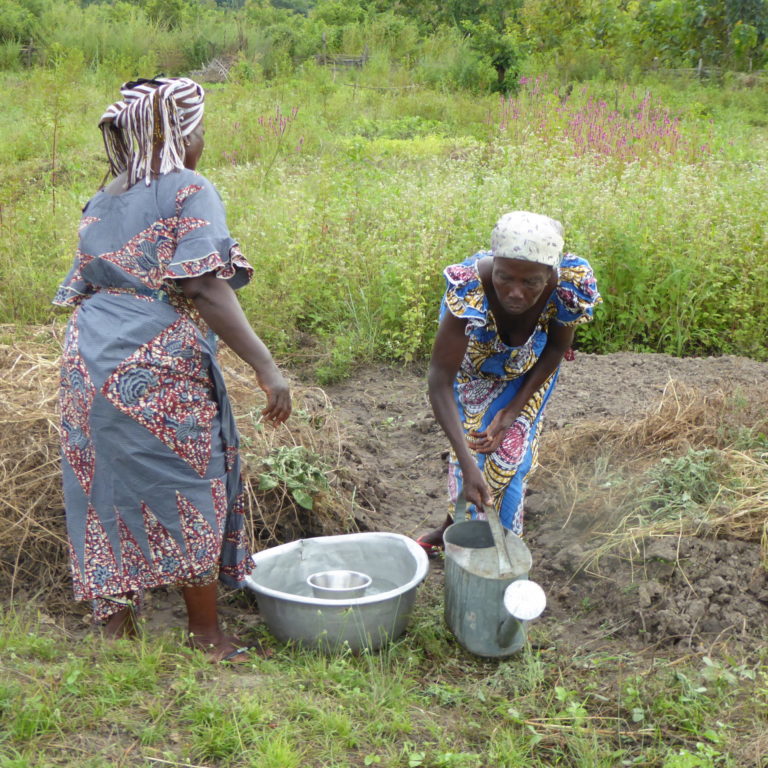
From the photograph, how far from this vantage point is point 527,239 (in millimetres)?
2443

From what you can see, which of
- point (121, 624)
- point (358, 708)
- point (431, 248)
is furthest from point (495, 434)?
point (431, 248)

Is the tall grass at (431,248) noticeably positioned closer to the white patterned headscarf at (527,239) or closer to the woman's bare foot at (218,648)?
the white patterned headscarf at (527,239)

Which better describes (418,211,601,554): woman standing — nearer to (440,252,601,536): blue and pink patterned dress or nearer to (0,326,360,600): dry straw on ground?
(440,252,601,536): blue and pink patterned dress

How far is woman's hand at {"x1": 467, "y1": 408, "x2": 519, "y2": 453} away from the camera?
294 cm

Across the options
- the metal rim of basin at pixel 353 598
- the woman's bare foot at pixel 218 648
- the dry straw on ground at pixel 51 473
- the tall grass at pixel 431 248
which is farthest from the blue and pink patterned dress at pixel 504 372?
the tall grass at pixel 431 248

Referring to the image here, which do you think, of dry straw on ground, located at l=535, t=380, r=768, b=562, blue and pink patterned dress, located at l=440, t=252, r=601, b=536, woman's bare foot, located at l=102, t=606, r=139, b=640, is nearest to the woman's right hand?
blue and pink patterned dress, located at l=440, t=252, r=601, b=536

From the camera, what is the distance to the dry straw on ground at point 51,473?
3.03m

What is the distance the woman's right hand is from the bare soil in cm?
53

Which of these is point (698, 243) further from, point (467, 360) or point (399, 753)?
point (399, 753)

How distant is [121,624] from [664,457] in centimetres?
227

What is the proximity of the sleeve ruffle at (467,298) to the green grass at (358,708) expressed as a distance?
1039 mm

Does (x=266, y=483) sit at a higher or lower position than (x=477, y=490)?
lower

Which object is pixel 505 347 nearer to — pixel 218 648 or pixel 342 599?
pixel 342 599

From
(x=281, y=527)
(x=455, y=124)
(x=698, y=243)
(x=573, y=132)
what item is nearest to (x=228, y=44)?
(x=455, y=124)
